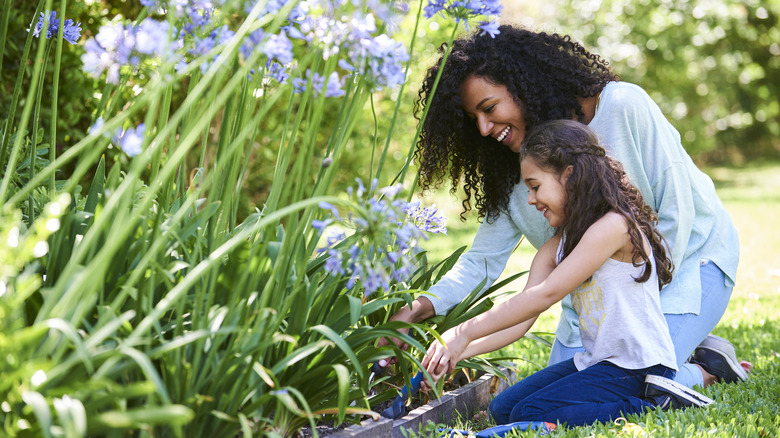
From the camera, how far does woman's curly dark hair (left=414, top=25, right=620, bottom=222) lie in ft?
8.87

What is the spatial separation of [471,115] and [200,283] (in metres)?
1.39

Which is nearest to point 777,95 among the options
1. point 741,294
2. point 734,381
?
point 741,294

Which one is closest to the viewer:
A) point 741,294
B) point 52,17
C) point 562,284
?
point 52,17

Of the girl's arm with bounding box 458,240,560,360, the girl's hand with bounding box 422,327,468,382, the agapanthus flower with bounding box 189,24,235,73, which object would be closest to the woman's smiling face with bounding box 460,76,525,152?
the girl's arm with bounding box 458,240,560,360

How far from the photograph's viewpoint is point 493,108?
2701 mm

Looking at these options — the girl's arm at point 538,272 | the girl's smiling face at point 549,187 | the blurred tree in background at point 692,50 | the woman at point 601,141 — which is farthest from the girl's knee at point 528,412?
the blurred tree in background at point 692,50

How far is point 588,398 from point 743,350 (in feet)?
4.60

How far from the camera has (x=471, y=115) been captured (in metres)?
2.80

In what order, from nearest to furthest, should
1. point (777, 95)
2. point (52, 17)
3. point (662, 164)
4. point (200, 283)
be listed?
point (200, 283) < point (52, 17) < point (662, 164) < point (777, 95)

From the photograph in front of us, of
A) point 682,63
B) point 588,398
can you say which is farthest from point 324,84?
point 682,63

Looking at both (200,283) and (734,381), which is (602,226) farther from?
(200,283)

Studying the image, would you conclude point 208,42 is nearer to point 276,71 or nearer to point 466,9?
point 276,71

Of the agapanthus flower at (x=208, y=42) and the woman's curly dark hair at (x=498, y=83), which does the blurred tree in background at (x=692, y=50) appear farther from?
the agapanthus flower at (x=208, y=42)

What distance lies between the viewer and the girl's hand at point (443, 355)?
2.21 m
